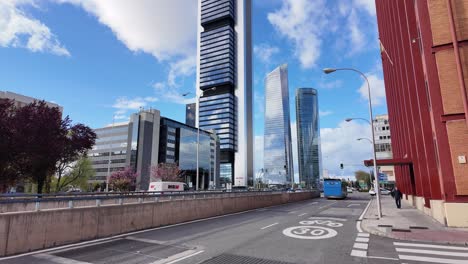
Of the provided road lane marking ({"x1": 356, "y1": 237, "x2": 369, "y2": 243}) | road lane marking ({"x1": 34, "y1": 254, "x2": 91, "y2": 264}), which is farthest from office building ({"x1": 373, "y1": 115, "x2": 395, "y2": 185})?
road lane marking ({"x1": 34, "y1": 254, "x2": 91, "y2": 264})

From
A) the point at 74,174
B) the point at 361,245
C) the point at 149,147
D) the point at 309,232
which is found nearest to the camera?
Result: the point at 361,245

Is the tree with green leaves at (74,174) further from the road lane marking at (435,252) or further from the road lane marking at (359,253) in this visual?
the road lane marking at (435,252)

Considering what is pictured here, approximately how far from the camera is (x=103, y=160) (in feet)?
406

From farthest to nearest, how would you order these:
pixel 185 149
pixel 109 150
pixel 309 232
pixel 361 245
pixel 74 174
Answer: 1. pixel 185 149
2. pixel 109 150
3. pixel 74 174
4. pixel 309 232
5. pixel 361 245

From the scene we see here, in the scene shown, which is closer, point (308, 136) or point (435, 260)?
point (435, 260)

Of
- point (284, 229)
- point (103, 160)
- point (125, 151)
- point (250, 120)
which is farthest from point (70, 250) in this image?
point (250, 120)

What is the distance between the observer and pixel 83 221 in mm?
10578

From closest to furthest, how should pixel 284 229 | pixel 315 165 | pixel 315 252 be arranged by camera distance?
pixel 315 252 → pixel 284 229 → pixel 315 165

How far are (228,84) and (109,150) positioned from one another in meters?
78.4

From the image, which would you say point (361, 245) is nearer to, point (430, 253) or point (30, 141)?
point (430, 253)

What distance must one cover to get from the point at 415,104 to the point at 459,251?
14985mm

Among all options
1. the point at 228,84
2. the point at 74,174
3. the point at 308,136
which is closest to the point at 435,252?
the point at 74,174

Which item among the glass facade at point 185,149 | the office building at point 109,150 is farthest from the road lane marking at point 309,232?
the office building at point 109,150

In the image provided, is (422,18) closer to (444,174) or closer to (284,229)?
(444,174)
